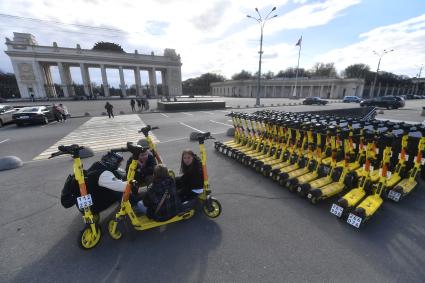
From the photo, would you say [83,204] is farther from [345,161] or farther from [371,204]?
[345,161]

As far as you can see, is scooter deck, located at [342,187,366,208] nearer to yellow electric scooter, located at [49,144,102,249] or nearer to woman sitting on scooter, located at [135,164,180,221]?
woman sitting on scooter, located at [135,164,180,221]

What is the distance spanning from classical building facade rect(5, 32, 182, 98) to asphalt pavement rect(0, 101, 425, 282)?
2680 inches

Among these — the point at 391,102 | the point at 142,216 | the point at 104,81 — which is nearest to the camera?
the point at 142,216

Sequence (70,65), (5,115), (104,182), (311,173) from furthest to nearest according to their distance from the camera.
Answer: (70,65) < (5,115) < (311,173) < (104,182)

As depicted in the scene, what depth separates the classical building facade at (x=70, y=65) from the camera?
53.3 m

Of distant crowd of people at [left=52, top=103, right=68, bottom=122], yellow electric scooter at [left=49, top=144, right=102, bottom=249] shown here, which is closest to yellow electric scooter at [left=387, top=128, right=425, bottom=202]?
yellow electric scooter at [left=49, top=144, right=102, bottom=249]

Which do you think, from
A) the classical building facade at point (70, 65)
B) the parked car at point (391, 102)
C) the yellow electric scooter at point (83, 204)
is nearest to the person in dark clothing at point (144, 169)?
the yellow electric scooter at point (83, 204)

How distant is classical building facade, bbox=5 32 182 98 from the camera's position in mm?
53344

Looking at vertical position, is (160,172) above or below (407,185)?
above

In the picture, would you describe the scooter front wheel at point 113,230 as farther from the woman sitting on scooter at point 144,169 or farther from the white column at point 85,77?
the white column at point 85,77

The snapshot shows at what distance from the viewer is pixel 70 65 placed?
6347 cm

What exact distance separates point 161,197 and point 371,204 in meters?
3.61

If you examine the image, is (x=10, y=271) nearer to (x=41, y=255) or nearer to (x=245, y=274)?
(x=41, y=255)

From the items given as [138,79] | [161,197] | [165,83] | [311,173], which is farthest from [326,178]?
[165,83]
